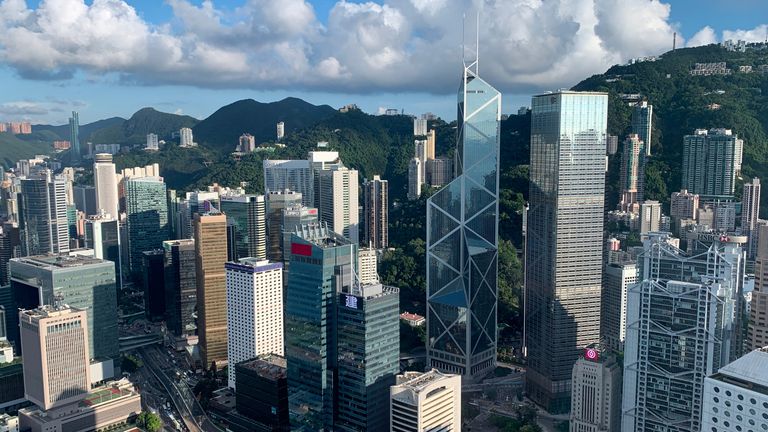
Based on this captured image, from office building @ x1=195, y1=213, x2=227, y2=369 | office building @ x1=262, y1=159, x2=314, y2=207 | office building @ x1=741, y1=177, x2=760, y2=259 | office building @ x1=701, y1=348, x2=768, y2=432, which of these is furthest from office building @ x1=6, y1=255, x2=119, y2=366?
office building @ x1=741, y1=177, x2=760, y2=259

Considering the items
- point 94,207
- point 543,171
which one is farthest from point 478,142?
point 94,207

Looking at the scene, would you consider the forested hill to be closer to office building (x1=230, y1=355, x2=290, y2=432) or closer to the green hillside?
office building (x1=230, y1=355, x2=290, y2=432)

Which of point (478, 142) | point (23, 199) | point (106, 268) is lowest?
point (106, 268)

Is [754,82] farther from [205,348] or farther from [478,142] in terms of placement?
[205,348]

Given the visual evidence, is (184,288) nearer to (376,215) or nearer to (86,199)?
(376,215)

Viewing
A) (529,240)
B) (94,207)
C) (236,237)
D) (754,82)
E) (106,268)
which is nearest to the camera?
(529,240)

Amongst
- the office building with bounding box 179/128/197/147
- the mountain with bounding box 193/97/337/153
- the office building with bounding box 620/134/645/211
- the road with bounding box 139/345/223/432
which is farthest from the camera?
the mountain with bounding box 193/97/337/153

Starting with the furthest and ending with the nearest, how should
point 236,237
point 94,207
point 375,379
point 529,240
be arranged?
point 94,207, point 236,237, point 529,240, point 375,379
